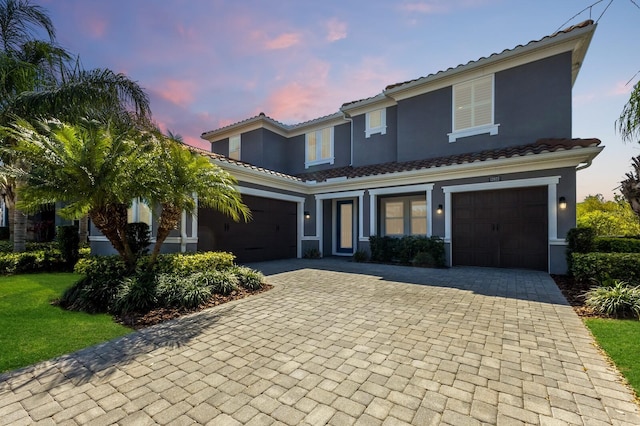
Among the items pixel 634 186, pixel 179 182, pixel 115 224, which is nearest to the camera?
pixel 179 182

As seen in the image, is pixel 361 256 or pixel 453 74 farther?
pixel 361 256

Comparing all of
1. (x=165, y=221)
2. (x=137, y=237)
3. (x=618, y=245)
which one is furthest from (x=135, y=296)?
(x=618, y=245)

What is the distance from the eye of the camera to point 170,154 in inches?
230

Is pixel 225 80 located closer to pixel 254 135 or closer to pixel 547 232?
pixel 254 135

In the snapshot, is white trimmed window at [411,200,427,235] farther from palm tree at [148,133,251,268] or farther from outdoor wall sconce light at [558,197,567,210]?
palm tree at [148,133,251,268]

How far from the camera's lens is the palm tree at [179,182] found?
572 cm

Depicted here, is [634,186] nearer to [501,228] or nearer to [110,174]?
[501,228]

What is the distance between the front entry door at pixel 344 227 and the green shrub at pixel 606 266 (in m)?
8.20

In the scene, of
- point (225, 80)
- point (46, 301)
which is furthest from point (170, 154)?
point (225, 80)

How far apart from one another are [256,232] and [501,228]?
871 cm

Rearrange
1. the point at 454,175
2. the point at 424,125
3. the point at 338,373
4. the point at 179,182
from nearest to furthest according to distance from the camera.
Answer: the point at 338,373 → the point at 179,182 → the point at 454,175 → the point at 424,125

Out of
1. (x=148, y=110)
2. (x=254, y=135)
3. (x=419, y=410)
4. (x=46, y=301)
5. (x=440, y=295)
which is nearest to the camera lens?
(x=419, y=410)

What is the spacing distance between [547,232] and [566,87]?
4953mm

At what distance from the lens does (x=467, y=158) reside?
33.3 feet
